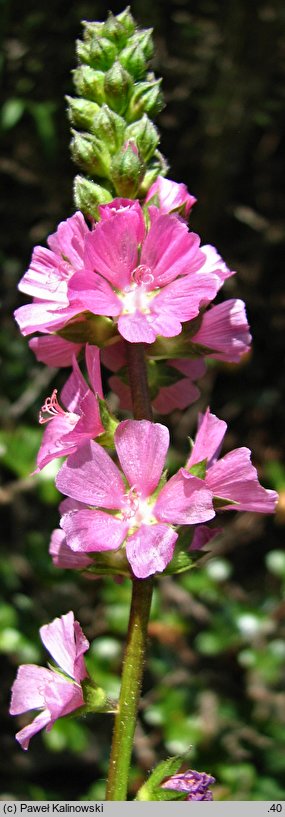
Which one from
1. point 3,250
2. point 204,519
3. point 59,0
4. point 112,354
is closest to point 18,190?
point 3,250

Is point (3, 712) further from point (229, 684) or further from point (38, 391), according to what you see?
point (38, 391)

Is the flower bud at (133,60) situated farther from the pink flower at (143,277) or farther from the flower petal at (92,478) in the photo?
the flower petal at (92,478)

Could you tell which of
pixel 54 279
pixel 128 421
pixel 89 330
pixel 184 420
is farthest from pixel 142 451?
pixel 184 420

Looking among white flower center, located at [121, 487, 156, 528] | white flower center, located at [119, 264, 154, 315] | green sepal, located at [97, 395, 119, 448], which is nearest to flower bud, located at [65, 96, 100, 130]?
white flower center, located at [119, 264, 154, 315]

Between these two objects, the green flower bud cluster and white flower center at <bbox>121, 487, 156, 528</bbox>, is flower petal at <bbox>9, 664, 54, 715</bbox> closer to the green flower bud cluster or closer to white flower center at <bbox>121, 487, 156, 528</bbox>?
white flower center at <bbox>121, 487, 156, 528</bbox>

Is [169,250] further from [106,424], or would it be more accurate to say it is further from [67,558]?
[67,558]

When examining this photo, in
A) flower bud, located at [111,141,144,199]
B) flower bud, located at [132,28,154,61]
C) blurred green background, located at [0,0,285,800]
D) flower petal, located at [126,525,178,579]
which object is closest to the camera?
flower petal, located at [126,525,178,579]
